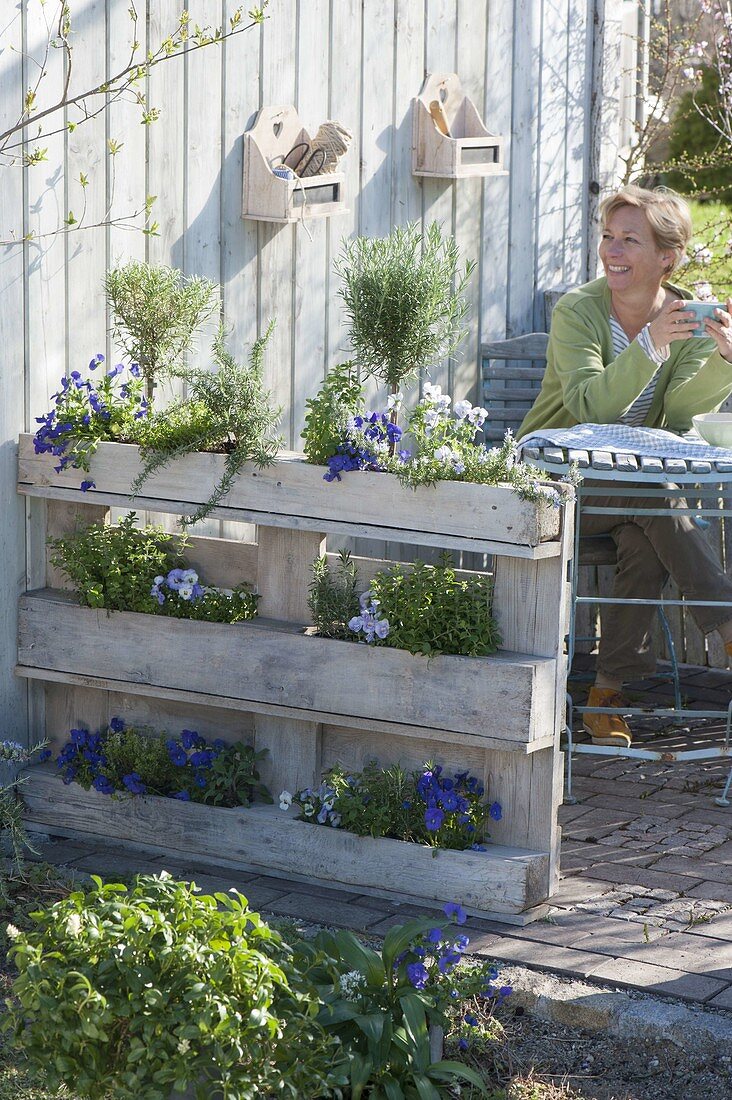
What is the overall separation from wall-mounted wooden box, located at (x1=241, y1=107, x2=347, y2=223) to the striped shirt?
38.8 inches

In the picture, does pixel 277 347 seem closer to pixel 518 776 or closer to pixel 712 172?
pixel 518 776

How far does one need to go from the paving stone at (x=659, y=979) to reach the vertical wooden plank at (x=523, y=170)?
3.36 m

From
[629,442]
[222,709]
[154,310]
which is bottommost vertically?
[222,709]

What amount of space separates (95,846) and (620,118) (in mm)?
4474

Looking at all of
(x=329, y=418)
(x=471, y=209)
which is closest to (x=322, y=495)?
(x=329, y=418)

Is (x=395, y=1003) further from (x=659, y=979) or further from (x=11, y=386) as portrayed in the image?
(x=11, y=386)

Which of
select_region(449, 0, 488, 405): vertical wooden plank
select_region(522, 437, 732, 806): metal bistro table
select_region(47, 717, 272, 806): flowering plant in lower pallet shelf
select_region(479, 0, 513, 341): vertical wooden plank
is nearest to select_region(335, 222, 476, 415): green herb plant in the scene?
select_region(522, 437, 732, 806): metal bistro table

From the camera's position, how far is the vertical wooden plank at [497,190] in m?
5.59

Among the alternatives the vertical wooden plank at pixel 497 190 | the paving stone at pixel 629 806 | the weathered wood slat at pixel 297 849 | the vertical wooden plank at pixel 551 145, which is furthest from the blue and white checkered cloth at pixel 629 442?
the vertical wooden plank at pixel 551 145

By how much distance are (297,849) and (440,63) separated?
3104 millimetres

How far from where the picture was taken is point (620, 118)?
669 centimetres

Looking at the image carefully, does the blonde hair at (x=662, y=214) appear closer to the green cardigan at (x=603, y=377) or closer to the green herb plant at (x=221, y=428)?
the green cardigan at (x=603, y=377)

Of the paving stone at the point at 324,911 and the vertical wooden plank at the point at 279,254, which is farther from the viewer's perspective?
the vertical wooden plank at the point at 279,254

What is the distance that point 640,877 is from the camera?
3.63 meters
